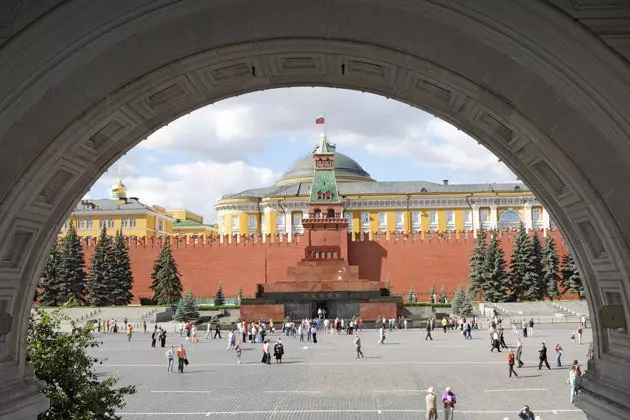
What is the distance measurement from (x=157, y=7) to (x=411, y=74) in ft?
6.54

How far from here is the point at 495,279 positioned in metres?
49.6

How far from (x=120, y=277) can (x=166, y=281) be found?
354 centimetres

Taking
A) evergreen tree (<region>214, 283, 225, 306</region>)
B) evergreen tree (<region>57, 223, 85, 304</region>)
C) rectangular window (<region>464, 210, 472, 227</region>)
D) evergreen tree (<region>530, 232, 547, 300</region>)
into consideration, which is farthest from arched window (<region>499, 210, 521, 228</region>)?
evergreen tree (<region>57, 223, 85, 304</region>)

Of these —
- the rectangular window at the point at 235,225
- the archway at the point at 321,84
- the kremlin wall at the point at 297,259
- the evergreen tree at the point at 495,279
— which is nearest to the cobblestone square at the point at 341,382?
the archway at the point at 321,84

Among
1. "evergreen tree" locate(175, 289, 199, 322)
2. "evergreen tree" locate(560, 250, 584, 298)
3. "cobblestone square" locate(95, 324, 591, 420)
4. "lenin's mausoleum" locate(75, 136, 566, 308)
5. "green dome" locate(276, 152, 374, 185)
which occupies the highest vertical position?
"green dome" locate(276, 152, 374, 185)

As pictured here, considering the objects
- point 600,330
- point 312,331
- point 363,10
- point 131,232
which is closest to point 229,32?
point 363,10

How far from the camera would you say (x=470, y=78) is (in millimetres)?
4754

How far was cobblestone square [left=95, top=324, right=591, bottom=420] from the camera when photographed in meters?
13.6

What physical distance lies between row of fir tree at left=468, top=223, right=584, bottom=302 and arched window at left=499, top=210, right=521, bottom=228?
67.6 feet

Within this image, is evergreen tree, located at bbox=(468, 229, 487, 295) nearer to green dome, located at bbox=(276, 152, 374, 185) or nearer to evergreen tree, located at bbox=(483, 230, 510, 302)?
evergreen tree, located at bbox=(483, 230, 510, 302)

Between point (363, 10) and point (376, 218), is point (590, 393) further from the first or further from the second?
point (376, 218)

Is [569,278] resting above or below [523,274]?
below

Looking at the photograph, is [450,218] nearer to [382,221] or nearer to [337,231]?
[382,221]

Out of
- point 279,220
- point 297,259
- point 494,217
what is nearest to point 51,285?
point 297,259
